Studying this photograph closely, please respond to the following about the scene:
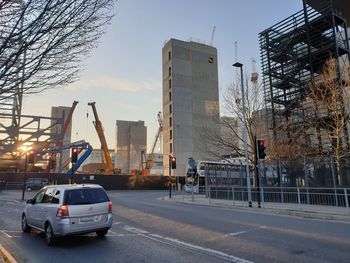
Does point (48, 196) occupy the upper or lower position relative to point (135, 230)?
upper

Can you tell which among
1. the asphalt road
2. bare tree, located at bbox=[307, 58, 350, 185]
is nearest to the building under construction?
bare tree, located at bbox=[307, 58, 350, 185]

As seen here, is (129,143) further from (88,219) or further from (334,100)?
(88,219)

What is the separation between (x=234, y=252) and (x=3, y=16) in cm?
690

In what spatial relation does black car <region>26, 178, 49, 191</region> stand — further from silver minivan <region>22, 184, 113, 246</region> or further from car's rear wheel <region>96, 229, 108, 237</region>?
car's rear wheel <region>96, 229, 108, 237</region>

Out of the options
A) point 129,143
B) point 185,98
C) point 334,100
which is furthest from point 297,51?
point 129,143

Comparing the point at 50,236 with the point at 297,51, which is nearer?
the point at 50,236

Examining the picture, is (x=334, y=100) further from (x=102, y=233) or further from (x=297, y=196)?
(x=102, y=233)

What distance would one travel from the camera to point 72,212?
9.37 meters

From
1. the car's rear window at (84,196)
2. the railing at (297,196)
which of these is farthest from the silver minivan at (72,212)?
the railing at (297,196)

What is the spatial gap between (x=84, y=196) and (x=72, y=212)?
642mm

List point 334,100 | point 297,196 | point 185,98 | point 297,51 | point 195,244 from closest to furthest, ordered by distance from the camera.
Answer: point 195,244 < point 297,196 < point 334,100 < point 297,51 < point 185,98

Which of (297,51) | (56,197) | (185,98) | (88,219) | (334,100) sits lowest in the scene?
(88,219)

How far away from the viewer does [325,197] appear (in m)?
19.5

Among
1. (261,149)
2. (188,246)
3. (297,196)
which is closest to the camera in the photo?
(188,246)
